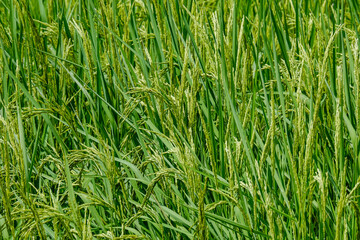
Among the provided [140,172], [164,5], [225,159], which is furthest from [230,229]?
[164,5]

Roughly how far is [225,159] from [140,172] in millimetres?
298

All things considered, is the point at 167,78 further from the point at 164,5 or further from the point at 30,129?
the point at 30,129

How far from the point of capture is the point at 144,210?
1.46 m

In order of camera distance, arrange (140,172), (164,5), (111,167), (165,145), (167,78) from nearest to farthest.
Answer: (111,167) → (140,172) → (165,145) → (164,5) → (167,78)

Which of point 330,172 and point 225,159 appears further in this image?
point 330,172

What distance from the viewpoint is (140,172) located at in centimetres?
166

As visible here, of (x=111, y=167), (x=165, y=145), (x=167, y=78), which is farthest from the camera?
(x=167, y=78)

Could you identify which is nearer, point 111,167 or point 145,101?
point 111,167

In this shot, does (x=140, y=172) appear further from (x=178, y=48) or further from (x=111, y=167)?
(x=178, y=48)

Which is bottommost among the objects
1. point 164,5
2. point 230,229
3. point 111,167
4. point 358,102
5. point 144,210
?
point 230,229

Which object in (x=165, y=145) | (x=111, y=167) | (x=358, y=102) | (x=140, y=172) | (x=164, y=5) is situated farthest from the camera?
(x=164, y=5)

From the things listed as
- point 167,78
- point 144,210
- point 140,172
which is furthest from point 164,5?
point 144,210

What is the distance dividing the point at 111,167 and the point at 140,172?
0.70ft

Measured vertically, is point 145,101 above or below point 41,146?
above
